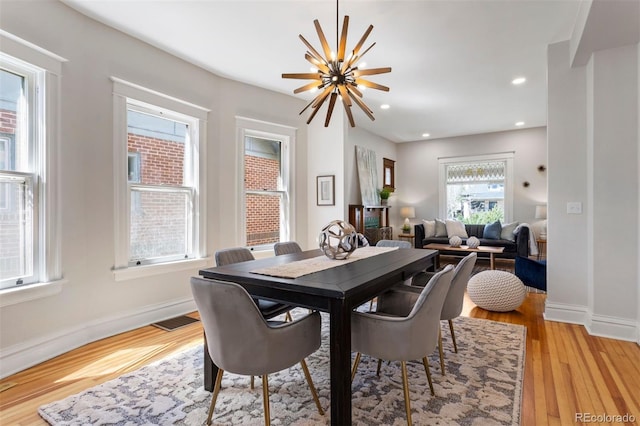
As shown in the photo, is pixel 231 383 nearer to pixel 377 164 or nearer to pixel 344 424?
pixel 344 424

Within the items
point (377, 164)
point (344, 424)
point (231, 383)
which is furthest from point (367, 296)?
point (377, 164)

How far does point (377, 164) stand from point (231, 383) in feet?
19.4

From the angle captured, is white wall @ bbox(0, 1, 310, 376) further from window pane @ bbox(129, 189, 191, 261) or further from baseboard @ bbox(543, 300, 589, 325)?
baseboard @ bbox(543, 300, 589, 325)

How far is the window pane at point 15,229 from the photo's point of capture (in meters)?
2.31

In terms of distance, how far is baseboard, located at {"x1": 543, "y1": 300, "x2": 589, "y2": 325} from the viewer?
125 inches

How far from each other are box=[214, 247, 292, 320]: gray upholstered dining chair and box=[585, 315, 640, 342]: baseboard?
273 centimetres

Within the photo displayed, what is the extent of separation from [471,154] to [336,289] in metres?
7.04

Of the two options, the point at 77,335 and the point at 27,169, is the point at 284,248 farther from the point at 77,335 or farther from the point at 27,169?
the point at 27,169

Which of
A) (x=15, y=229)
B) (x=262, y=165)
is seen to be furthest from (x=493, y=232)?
(x=15, y=229)

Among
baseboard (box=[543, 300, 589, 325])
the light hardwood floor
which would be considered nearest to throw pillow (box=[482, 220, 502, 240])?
baseboard (box=[543, 300, 589, 325])

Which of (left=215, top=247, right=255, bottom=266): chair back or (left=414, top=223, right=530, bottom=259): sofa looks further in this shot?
(left=414, top=223, right=530, bottom=259): sofa

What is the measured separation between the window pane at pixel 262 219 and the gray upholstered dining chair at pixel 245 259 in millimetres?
1597

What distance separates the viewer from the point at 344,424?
1.49 m

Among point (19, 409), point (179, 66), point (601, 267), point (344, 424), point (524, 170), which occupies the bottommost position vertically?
point (19, 409)
